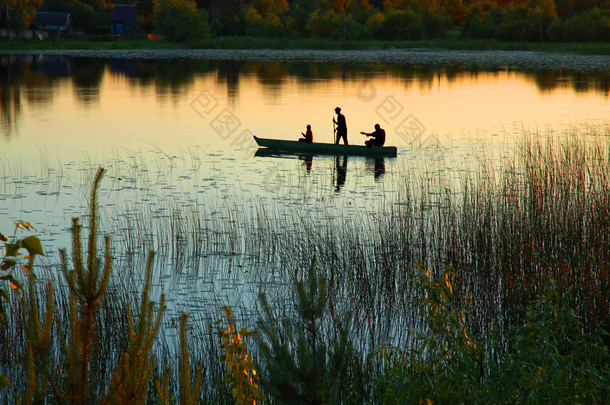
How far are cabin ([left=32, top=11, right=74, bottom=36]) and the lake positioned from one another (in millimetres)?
45557

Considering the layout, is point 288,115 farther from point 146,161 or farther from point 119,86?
point 119,86

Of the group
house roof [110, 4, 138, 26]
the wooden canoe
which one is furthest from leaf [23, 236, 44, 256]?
house roof [110, 4, 138, 26]

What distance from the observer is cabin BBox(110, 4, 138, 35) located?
107062 mm

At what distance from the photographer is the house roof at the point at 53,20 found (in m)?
94.3

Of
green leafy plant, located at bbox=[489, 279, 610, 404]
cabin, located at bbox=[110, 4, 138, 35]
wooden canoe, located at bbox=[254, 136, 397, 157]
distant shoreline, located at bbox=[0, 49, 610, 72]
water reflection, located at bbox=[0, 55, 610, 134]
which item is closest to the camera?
green leafy plant, located at bbox=[489, 279, 610, 404]

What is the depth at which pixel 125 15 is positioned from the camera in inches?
4311

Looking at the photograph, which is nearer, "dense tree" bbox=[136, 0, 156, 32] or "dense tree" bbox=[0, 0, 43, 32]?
"dense tree" bbox=[0, 0, 43, 32]

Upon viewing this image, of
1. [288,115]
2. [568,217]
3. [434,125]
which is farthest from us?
[288,115]

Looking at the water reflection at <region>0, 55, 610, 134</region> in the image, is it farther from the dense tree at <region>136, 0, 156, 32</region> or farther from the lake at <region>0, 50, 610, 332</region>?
the dense tree at <region>136, 0, 156, 32</region>

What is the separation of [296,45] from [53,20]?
1288 inches

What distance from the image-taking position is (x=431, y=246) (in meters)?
10.1

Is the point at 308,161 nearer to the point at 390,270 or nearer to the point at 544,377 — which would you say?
the point at 390,270

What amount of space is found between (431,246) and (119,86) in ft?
114

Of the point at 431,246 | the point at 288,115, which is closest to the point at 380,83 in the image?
the point at 288,115
